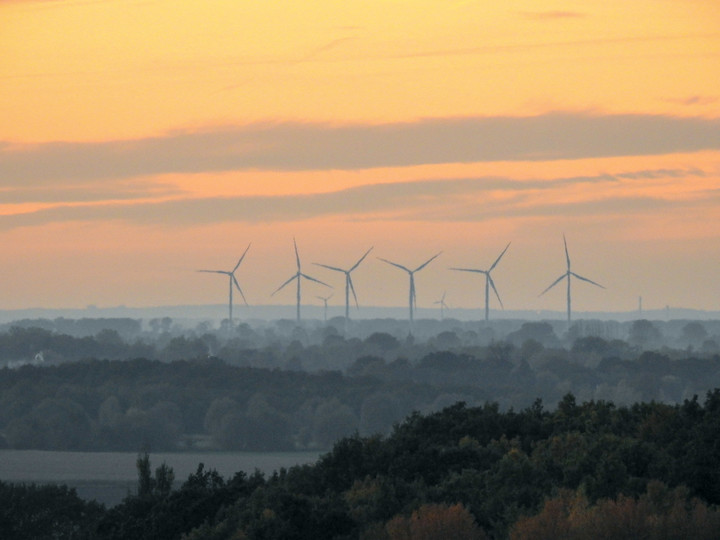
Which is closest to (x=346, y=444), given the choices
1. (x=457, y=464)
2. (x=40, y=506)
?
(x=457, y=464)

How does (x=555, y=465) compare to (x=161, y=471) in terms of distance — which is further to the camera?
(x=161, y=471)

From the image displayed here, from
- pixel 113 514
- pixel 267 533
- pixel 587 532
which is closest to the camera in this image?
pixel 587 532

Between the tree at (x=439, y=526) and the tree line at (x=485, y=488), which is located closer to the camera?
the tree at (x=439, y=526)

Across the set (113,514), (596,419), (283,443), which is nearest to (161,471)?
(113,514)

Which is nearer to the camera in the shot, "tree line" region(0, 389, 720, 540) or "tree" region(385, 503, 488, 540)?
"tree" region(385, 503, 488, 540)

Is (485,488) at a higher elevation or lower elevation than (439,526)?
higher

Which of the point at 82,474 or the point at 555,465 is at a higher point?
the point at 555,465

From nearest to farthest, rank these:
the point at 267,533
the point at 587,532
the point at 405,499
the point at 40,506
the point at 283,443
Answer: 1. the point at 587,532
2. the point at 267,533
3. the point at 405,499
4. the point at 40,506
5. the point at 283,443

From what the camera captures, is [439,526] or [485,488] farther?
[485,488]

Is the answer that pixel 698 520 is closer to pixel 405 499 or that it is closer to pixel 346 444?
pixel 405 499
